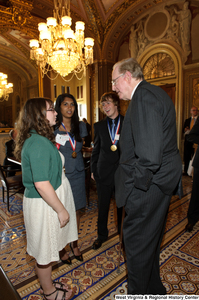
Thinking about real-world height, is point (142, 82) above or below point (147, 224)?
above

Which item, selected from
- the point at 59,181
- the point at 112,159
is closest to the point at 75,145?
the point at 112,159

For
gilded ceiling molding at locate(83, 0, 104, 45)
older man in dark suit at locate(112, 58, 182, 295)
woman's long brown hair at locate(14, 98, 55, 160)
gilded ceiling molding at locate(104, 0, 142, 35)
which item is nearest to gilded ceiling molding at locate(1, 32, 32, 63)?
gilded ceiling molding at locate(83, 0, 104, 45)

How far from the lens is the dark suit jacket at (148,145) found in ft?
4.06

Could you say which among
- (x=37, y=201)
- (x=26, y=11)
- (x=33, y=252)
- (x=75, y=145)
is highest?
(x=26, y=11)

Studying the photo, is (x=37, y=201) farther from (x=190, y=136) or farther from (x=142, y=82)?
(x=190, y=136)

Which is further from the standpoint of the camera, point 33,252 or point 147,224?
point 33,252

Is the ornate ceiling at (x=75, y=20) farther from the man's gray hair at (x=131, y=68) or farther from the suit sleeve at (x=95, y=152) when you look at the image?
the man's gray hair at (x=131, y=68)

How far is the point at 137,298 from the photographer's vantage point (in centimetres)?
143

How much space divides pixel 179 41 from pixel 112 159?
6.61 meters

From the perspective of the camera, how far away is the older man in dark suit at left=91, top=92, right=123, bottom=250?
232cm

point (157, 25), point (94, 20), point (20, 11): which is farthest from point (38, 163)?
point (94, 20)

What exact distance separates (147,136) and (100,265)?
1.72 metres

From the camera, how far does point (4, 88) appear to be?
850 cm

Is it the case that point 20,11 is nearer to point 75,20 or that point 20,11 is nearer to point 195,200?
point 75,20
